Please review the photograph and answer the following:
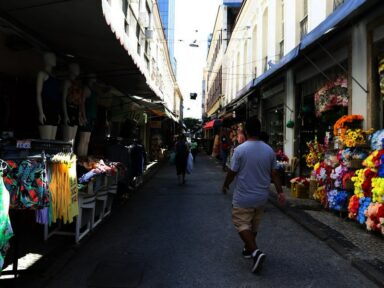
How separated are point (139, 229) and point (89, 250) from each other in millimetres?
1419

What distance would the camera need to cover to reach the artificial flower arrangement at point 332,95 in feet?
29.1

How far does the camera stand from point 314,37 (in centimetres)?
748

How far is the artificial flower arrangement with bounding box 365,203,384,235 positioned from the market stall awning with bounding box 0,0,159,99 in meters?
4.57

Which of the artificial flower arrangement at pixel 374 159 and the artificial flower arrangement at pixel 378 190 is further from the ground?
the artificial flower arrangement at pixel 374 159

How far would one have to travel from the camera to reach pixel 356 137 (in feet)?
23.9

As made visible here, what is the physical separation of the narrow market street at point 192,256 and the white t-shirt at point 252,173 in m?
0.84

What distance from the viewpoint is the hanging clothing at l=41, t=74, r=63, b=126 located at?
6.38 m

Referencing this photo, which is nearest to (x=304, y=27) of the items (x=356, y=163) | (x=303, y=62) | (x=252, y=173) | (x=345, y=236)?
(x=303, y=62)

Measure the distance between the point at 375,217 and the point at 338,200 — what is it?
160 cm

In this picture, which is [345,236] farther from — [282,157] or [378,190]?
[282,157]

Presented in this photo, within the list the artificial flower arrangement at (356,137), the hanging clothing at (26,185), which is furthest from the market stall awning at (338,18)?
the hanging clothing at (26,185)

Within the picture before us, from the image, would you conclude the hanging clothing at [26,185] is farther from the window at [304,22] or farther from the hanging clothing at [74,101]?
the window at [304,22]

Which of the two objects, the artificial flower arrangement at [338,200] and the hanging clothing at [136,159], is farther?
the hanging clothing at [136,159]

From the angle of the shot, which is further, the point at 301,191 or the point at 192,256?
the point at 301,191
